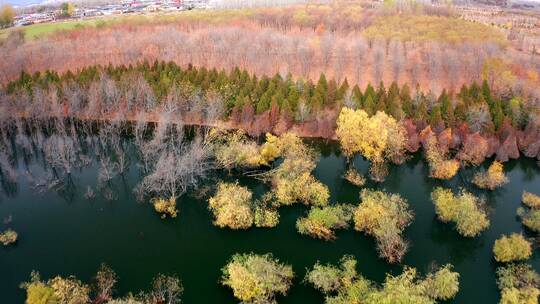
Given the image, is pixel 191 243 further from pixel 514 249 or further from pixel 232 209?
pixel 514 249

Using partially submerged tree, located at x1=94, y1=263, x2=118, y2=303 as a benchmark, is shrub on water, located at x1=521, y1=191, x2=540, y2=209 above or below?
above

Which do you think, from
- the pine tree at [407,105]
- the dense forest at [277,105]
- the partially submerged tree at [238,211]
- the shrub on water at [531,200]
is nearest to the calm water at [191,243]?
the partially submerged tree at [238,211]

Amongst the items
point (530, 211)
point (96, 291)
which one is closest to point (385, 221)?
point (530, 211)

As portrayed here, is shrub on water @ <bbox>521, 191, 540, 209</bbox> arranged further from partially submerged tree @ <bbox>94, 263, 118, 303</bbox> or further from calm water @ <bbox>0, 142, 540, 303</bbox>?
partially submerged tree @ <bbox>94, 263, 118, 303</bbox>

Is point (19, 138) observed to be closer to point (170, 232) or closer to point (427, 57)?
point (170, 232)

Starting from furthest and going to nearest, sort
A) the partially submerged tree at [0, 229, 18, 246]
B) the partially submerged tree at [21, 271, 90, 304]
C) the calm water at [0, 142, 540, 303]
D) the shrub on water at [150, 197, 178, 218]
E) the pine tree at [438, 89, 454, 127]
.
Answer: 1. the pine tree at [438, 89, 454, 127]
2. the shrub on water at [150, 197, 178, 218]
3. the partially submerged tree at [0, 229, 18, 246]
4. the calm water at [0, 142, 540, 303]
5. the partially submerged tree at [21, 271, 90, 304]

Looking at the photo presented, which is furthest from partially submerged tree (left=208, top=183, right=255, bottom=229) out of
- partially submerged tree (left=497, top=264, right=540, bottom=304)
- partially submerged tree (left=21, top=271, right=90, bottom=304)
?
partially submerged tree (left=497, top=264, right=540, bottom=304)
